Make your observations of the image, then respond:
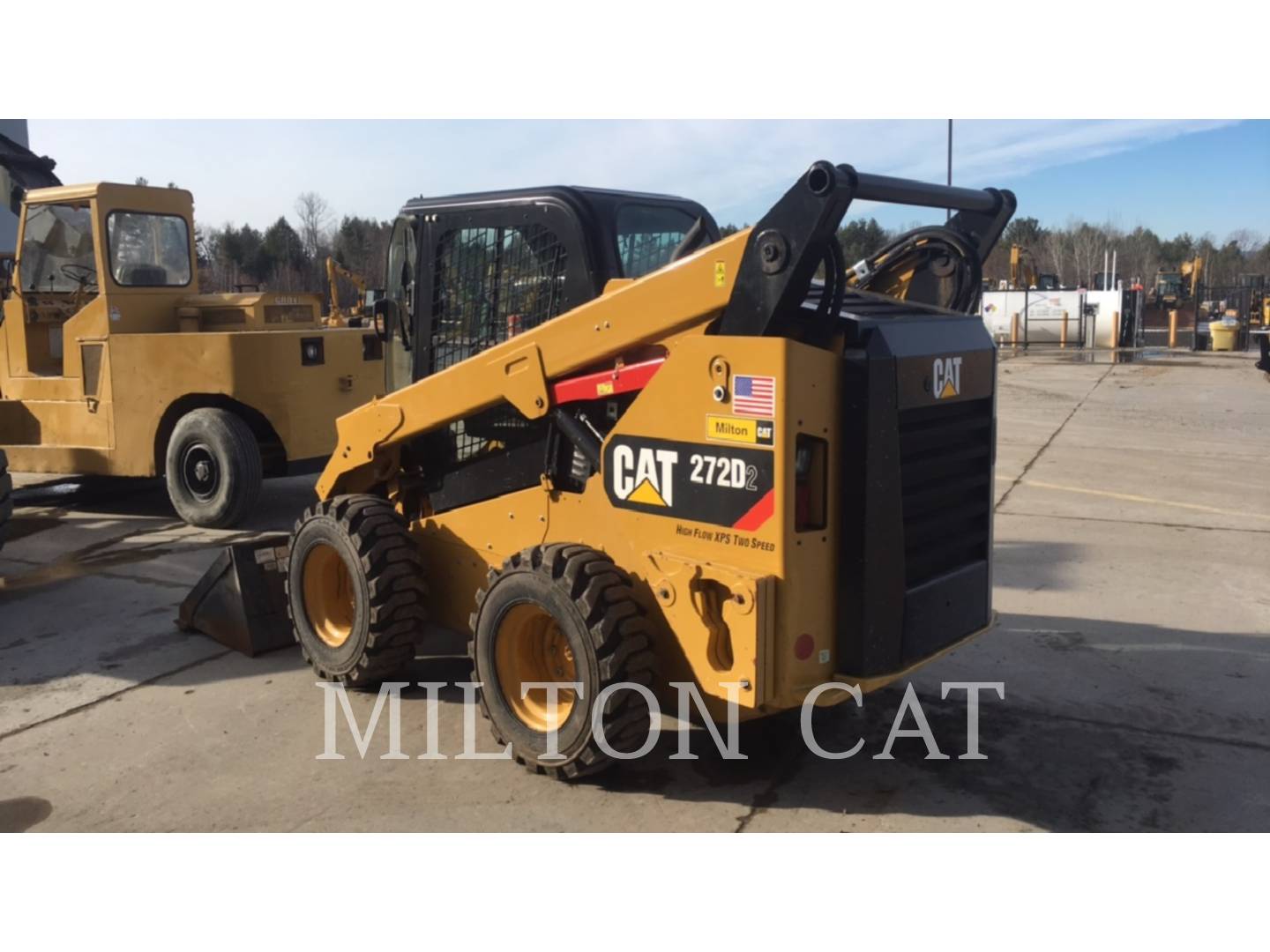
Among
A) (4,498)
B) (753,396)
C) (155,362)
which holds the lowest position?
(4,498)

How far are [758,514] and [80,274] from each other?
8.34 meters

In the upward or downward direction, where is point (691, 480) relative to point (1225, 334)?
downward

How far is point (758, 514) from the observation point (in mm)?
3584

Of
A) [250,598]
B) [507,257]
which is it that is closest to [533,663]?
[507,257]

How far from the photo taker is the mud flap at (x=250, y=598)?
18.5 feet

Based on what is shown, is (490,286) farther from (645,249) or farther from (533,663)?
(533,663)

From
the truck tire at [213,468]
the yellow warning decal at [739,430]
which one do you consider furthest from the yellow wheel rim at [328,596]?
the truck tire at [213,468]

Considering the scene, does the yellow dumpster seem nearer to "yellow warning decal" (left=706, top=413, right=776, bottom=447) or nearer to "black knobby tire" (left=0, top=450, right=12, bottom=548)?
"black knobby tire" (left=0, top=450, right=12, bottom=548)

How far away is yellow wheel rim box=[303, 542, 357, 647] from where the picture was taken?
5230 mm

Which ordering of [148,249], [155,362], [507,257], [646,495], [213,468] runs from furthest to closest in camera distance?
[148,249] < [155,362] < [213,468] < [507,257] < [646,495]

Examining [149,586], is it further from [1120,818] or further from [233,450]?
[1120,818]

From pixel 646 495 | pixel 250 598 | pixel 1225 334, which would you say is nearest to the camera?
pixel 646 495

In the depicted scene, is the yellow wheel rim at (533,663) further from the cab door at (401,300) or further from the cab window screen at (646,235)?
the cab door at (401,300)

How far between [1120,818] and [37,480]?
36.2ft
